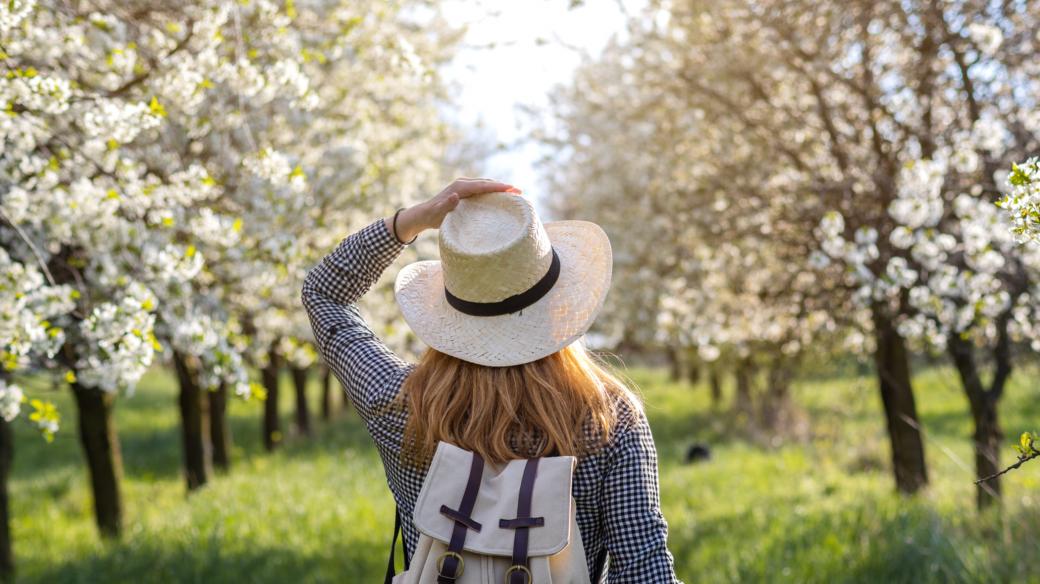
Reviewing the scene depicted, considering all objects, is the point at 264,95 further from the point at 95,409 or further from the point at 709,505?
the point at 709,505

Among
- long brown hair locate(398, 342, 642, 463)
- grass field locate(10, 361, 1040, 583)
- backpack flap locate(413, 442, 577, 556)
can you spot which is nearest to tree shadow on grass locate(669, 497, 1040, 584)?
grass field locate(10, 361, 1040, 583)

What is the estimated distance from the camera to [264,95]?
5191mm

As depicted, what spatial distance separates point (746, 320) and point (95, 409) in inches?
266

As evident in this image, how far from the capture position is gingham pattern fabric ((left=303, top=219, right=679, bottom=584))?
2125 mm

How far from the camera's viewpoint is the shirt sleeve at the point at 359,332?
235 centimetres

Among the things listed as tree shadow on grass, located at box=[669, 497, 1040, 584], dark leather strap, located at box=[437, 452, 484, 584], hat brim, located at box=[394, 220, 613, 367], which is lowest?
tree shadow on grass, located at box=[669, 497, 1040, 584]

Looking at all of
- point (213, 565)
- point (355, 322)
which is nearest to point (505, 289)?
point (355, 322)

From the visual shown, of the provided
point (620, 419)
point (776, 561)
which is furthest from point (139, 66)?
point (776, 561)

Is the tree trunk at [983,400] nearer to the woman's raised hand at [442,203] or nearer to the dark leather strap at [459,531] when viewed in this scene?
the woman's raised hand at [442,203]

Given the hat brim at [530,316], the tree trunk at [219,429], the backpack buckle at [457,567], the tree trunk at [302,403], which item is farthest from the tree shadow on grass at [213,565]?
the tree trunk at [302,403]

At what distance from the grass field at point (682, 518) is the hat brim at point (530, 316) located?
0.57 metres

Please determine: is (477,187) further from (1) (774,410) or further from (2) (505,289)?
(1) (774,410)

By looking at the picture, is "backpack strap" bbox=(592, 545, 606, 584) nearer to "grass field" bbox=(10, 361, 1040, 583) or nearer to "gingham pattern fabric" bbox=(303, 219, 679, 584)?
"gingham pattern fabric" bbox=(303, 219, 679, 584)

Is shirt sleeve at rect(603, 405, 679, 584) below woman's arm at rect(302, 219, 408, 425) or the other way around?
below
